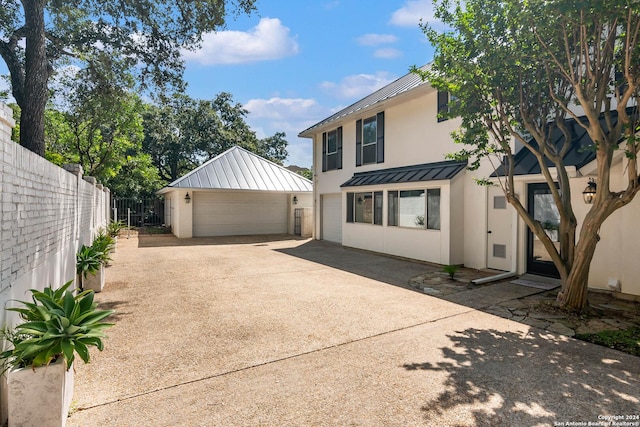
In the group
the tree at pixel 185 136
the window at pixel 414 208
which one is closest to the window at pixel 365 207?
the window at pixel 414 208

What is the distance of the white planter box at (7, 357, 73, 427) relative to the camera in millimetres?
2346

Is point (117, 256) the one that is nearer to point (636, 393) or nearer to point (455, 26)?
point (455, 26)

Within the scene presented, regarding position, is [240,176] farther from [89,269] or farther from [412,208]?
[89,269]

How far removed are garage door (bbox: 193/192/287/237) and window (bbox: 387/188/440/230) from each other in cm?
926

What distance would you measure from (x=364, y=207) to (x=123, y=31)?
9.04m

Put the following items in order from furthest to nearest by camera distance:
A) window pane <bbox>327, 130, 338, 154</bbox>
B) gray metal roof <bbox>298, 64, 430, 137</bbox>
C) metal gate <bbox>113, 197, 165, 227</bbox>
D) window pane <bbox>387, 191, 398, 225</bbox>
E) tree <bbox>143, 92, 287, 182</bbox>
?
tree <bbox>143, 92, 287, 182</bbox>, metal gate <bbox>113, 197, 165, 227</bbox>, window pane <bbox>327, 130, 338, 154</bbox>, gray metal roof <bbox>298, 64, 430, 137</bbox>, window pane <bbox>387, 191, 398, 225</bbox>

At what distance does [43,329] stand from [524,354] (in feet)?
15.3

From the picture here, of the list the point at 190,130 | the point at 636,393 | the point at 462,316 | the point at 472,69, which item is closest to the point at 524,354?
the point at 636,393

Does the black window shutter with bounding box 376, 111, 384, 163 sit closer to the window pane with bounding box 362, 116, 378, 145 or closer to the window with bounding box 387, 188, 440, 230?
the window pane with bounding box 362, 116, 378, 145

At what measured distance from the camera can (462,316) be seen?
17.2ft

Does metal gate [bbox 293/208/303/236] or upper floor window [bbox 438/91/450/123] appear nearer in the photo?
upper floor window [bbox 438/91/450/123]

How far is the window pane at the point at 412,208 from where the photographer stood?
9805 mm

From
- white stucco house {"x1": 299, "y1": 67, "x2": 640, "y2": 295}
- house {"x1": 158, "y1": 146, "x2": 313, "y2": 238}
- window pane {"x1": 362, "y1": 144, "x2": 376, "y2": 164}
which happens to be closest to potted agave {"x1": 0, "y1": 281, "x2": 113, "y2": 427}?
white stucco house {"x1": 299, "y1": 67, "x2": 640, "y2": 295}

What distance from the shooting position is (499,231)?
8.41m
